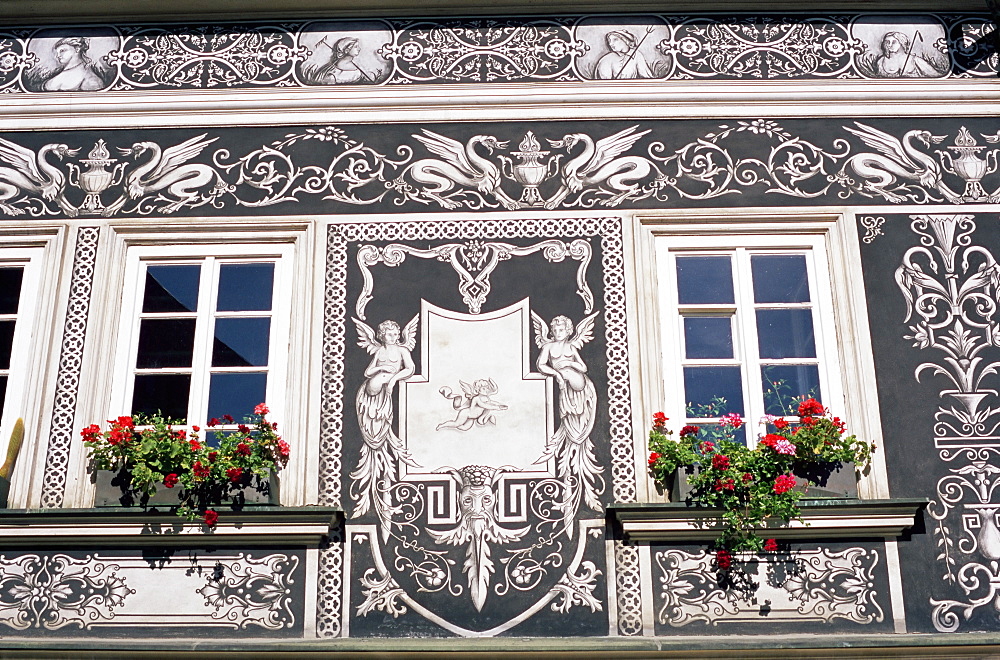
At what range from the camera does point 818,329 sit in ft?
25.1

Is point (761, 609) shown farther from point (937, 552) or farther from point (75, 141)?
point (75, 141)

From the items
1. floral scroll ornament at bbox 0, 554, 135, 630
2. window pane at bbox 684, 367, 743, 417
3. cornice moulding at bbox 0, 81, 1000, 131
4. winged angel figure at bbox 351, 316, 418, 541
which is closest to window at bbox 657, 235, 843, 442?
window pane at bbox 684, 367, 743, 417

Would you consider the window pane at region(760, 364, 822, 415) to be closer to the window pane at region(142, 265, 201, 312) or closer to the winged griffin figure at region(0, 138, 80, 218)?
the window pane at region(142, 265, 201, 312)

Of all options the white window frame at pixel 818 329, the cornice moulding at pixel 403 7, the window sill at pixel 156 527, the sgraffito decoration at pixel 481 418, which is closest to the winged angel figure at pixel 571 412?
the sgraffito decoration at pixel 481 418

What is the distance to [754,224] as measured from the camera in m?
7.88

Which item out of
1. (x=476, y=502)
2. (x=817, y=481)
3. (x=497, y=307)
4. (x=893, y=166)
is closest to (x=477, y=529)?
(x=476, y=502)

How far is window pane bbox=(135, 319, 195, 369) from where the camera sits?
25.1 ft

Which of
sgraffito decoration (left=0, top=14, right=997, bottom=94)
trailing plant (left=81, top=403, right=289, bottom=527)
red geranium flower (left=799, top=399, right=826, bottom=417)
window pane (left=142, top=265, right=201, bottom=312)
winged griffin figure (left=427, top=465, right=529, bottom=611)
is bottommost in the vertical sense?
winged griffin figure (left=427, top=465, right=529, bottom=611)

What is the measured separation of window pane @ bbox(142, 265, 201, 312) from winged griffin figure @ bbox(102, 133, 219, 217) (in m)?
0.37

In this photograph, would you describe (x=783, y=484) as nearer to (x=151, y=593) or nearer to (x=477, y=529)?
(x=477, y=529)

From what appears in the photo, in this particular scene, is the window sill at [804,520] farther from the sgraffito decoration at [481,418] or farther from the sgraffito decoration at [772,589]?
the sgraffito decoration at [481,418]

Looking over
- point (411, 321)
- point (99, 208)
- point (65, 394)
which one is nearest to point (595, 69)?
point (411, 321)

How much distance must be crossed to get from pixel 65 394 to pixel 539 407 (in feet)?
8.67

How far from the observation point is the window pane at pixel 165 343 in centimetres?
764
